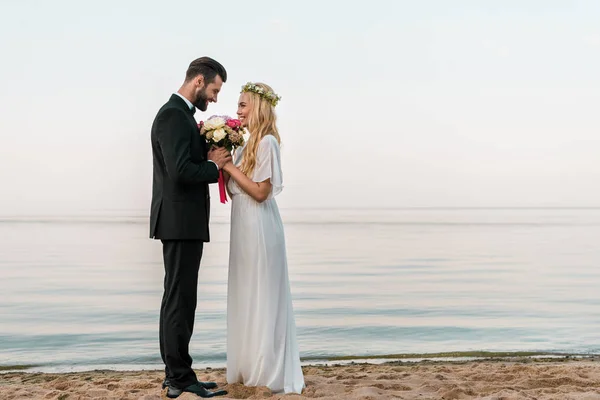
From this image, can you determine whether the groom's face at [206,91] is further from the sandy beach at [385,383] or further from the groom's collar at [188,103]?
the sandy beach at [385,383]

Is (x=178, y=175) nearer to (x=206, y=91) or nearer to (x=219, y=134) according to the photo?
(x=219, y=134)

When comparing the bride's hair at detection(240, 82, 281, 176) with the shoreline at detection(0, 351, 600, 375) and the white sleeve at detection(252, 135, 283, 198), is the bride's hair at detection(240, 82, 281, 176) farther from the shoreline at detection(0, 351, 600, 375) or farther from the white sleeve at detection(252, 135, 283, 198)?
the shoreline at detection(0, 351, 600, 375)

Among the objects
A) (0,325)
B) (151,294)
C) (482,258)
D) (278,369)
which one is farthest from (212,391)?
(482,258)

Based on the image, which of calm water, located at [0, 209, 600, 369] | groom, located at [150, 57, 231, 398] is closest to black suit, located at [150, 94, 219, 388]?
groom, located at [150, 57, 231, 398]

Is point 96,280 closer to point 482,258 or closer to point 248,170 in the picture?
point 482,258

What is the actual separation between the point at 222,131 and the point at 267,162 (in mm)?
364

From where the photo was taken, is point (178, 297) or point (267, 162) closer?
point (178, 297)

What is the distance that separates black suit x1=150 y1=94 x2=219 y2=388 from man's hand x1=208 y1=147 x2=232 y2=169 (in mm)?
73

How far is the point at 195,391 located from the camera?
5.32 meters

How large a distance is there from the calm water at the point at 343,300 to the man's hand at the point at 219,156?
332 centimetres

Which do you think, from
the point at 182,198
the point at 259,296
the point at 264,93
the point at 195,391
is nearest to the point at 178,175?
the point at 182,198

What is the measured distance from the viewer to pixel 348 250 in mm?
20938

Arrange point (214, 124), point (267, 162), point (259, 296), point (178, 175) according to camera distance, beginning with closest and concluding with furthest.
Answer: point (178, 175), point (214, 124), point (267, 162), point (259, 296)

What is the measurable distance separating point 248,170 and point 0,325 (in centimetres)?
680
